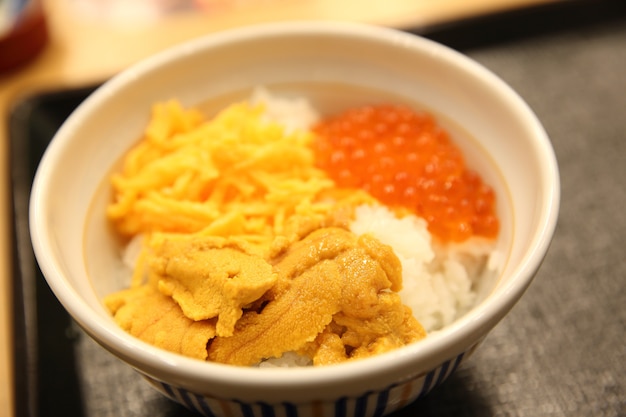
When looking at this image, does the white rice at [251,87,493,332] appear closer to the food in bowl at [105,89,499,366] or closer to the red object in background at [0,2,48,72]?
the food in bowl at [105,89,499,366]

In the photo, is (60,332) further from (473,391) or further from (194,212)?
(473,391)

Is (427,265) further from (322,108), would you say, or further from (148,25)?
(148,25)

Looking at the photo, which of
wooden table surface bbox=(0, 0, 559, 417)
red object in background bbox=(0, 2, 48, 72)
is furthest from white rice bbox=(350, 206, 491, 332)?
red object in background bbox=(0, 2, 48, 72)

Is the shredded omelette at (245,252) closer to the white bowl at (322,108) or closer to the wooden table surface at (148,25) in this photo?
the white bowl at (322,108)

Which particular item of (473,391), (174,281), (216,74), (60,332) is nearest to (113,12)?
(216,74)

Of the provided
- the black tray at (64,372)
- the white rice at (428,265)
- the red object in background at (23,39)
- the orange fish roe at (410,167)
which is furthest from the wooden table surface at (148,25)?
the white rice at (428,265)

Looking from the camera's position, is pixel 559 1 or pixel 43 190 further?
pixel 559 1
